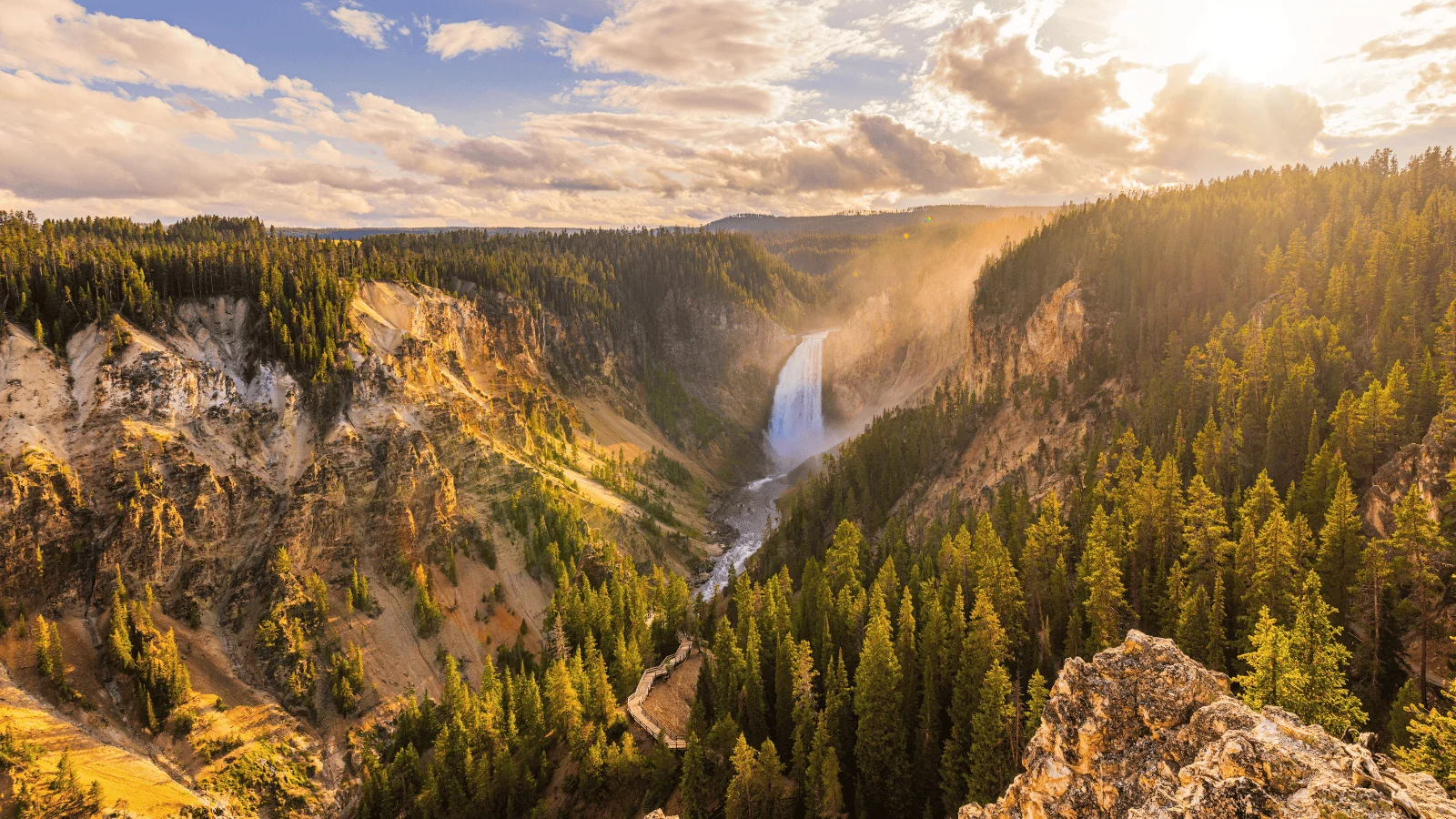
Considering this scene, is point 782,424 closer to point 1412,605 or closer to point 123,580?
point 123,580

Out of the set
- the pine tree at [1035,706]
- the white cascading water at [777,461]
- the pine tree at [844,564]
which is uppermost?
the pine tree at [1035,706]

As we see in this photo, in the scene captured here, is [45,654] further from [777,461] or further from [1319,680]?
[777,461]

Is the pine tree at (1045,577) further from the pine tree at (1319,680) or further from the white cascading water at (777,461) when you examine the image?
the white cascading water at (777,461)

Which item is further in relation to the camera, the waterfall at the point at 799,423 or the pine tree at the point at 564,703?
the waterfall at the point at 799,423

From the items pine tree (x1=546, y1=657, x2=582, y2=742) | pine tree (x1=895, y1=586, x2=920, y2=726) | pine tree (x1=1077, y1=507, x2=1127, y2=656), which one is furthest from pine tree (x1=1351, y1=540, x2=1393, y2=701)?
pine tree (x1=546, y1=657, x2=582, y2=742)

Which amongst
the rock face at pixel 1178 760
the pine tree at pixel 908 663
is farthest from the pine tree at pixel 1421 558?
the pine tree at pixel 908 663

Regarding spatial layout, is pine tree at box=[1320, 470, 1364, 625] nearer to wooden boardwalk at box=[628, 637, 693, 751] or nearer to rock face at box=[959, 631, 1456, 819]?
rock face at box=[959, 631, 1456, 819]
